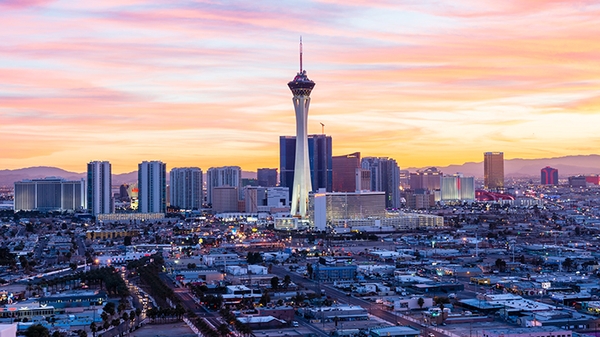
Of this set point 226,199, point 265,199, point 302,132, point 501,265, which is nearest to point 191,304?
point 501,265

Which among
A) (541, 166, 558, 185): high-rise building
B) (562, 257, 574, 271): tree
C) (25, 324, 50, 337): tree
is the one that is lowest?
(25, 324, 50, 337): tree

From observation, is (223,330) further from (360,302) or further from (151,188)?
(151,188)

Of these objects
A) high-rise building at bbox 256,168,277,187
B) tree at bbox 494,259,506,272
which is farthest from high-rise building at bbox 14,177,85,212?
tree at bbox 494,259,506,272

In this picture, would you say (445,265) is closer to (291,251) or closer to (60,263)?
(291,251)

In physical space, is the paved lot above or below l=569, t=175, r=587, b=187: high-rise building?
below

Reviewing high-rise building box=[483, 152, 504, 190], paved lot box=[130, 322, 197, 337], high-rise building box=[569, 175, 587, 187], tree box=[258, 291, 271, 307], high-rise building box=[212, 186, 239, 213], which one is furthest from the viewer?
high-rise building box=[569, 175, 587, 187]

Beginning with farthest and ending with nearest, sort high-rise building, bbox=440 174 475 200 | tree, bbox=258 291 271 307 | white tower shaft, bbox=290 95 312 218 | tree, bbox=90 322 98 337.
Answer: high-rise building, bbox=440 174 475 200
white tower shaft, bbox=290 95 312 218
tree, bbox=258 291 271 307
tree, bbox=90 322 98 337

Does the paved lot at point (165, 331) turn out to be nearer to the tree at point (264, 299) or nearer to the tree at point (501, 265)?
the tree at point (264, 299)

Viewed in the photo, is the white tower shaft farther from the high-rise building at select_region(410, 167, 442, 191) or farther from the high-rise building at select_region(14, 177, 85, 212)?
the high-rise building at select_region(410, 167, 442, 191)
